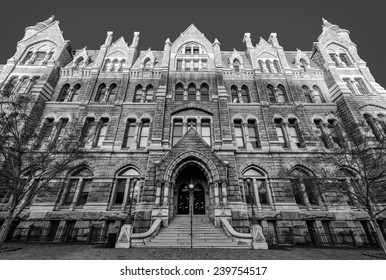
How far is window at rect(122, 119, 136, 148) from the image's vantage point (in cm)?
1691

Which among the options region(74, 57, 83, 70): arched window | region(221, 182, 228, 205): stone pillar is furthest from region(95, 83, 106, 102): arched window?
region(221, 182, 228, 205): stone pillar

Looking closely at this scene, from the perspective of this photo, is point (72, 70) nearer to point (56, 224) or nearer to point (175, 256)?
point (56, 224)

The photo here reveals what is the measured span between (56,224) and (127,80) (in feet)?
49.0

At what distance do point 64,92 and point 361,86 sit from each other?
1328 inches

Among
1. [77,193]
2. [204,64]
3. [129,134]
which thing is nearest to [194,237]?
[77,193]

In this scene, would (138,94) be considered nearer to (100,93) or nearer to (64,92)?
(100,93)

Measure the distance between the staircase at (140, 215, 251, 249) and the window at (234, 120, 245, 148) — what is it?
7.86 metres

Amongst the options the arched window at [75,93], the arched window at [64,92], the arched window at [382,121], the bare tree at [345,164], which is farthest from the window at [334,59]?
the arched window at [64,92]

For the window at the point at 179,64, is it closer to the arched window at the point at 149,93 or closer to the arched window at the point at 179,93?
the arched window at the point at 179,93

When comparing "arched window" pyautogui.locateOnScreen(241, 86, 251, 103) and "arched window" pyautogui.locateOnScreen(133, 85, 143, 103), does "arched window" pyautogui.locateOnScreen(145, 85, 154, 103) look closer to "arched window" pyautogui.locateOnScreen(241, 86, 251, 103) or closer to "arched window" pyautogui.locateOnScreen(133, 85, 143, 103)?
"arched window" pyautogui.locateOnScreen(133, 85, 143, 103)

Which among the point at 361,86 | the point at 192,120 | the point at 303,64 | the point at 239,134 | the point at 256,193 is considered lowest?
the point at 256,193

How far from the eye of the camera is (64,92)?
65.1 feet

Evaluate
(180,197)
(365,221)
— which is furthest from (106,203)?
(365,221)

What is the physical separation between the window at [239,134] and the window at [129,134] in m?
10.0
